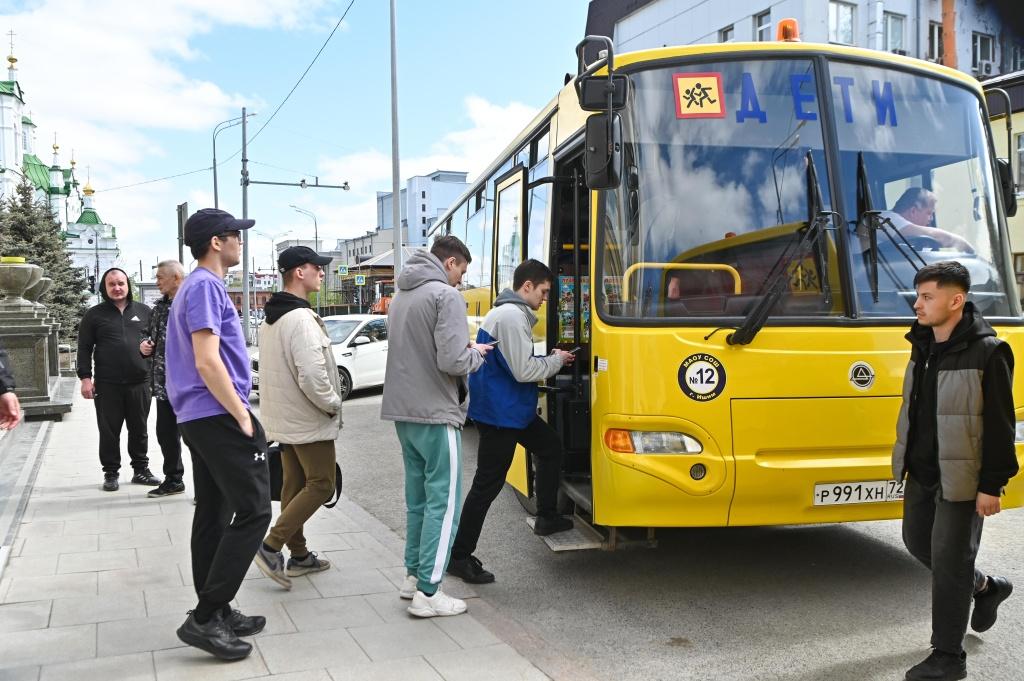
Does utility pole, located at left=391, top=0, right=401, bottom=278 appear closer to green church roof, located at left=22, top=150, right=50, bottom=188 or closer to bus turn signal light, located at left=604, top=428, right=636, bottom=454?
bus turn signal light, located at left=604, top=428, right=636, bottom=454

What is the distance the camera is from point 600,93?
4.73 m

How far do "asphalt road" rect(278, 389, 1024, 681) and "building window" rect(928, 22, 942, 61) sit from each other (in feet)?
95.7

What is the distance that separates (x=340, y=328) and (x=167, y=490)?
917 cm

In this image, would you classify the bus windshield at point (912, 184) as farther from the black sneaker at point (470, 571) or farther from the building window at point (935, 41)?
the building window at point (935, 41)

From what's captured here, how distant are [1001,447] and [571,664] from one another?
2019 millimetres

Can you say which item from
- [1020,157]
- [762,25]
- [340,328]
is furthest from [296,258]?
[762,25]

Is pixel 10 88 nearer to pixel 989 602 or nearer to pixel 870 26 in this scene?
pixel 870 26

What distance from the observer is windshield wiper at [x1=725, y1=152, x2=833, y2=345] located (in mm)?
4637

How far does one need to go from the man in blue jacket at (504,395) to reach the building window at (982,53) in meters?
32.7

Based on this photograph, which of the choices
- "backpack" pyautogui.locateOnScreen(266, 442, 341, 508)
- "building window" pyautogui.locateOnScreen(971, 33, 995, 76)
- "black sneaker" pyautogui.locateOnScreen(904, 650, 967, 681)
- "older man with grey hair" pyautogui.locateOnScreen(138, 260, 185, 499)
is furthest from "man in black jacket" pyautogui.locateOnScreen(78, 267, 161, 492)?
"building window" pyautogui.locateOnScreen(971, 33, 995, 76)

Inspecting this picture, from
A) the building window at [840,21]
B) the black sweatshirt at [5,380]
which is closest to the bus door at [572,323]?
the black sweatshirt at [5,380]

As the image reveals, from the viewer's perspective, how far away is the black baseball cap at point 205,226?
4121 millimetres

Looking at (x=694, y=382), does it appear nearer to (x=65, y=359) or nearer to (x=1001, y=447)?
(x=1001, y=447)

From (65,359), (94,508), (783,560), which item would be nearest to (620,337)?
(783,560)
